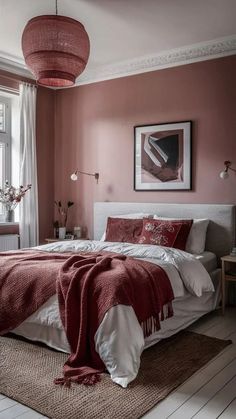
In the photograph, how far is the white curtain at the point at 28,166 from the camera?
5324mm

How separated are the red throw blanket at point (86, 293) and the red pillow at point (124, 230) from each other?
105 centimetres

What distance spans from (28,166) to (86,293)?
2988 mm

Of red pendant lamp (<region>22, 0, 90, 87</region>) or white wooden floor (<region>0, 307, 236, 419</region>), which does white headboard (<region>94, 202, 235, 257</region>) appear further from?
red pendant lamp (<region>22, 0, 90, 87</region>)

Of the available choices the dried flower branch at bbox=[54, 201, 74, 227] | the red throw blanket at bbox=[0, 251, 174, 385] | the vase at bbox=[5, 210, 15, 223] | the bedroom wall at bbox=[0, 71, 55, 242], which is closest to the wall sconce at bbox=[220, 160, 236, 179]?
the red throw blanket at bbox=[0, 251, 174, 385]

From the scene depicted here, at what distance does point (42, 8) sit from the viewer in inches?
147

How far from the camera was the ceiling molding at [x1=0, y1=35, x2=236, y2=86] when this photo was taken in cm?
445

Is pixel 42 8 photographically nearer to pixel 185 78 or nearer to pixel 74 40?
pixel 74 40

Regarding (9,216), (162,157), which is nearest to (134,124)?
(162,157)

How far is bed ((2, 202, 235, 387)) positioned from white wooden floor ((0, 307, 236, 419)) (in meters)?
0.32

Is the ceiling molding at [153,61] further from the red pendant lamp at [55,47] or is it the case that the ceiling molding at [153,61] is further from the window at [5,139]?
the red pendant lamp at [55,47]

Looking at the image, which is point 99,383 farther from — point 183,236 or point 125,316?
point 183,236

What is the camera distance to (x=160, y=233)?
426 centimetres

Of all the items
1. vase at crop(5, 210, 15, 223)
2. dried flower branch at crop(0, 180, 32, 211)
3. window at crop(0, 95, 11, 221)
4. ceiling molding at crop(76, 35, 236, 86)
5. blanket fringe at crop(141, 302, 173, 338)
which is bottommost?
blanket fringe at crop(141, 302, 173, 338)

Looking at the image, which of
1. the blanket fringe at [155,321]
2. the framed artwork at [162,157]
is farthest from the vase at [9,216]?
the blanket fringe at [155,321]
